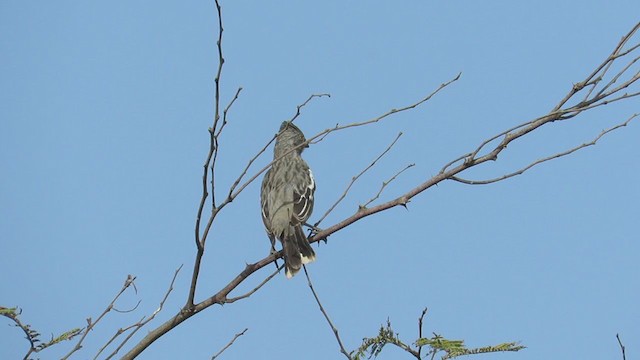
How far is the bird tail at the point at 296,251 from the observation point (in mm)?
7180

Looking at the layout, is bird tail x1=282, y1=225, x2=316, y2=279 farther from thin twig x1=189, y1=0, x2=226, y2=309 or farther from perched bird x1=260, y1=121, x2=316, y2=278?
thin twig x1=189, y1=0, x2=226, y2=309

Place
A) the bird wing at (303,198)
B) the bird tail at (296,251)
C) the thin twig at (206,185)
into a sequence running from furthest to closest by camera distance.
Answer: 1. the bird wing at (303,198)
2. the bird tail at (296,251)
3. the thin twig at (206,185)

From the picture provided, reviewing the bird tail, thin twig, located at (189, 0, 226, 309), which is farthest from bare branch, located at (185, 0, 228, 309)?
the bird tail

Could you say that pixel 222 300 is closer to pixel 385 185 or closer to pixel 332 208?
pixel 332 208

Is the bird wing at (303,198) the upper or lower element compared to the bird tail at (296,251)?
upper

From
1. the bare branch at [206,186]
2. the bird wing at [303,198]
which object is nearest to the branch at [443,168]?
Answer: the bare branch at [206,186]

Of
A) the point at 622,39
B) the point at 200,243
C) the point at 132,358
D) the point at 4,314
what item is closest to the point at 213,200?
the point at 200,243

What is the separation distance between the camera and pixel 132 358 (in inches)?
165

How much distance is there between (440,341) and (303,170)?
4850 millimetres

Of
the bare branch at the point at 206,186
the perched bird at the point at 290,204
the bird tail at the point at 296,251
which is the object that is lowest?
the bare branch at the point at 206,186

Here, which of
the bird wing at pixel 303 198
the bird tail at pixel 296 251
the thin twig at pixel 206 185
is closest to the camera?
the thin twig at pixel 206 185

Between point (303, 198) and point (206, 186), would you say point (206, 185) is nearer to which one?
point (206, 186)

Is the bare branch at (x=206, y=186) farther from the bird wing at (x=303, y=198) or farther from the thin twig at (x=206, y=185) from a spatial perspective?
the bird wing at (x=303, y=198)

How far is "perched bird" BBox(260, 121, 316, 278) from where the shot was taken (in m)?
7.48
